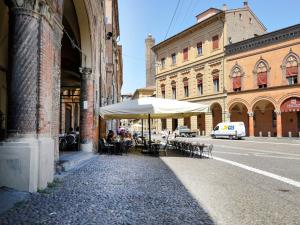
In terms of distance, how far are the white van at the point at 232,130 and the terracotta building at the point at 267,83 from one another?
2.58 metres

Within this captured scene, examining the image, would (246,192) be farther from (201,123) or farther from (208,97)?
(201,123)

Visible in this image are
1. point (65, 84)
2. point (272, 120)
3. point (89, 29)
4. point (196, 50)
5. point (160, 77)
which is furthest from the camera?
point (160, 77)

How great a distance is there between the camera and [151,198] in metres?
5.16

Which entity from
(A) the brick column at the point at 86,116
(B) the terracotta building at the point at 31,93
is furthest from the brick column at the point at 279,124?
(B) the terracotta building at the point at 31,93

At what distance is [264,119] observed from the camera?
32.3m

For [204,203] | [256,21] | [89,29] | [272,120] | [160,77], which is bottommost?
[204,203]

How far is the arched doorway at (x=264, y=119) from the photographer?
103ft

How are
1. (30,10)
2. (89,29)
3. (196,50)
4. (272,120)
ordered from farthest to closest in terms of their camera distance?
(196,50) < (272,120) < (89,29) < (30,10)

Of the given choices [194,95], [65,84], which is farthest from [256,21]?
[65,84]

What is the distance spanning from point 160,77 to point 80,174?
39141mm

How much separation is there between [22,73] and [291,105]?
27.6 meters

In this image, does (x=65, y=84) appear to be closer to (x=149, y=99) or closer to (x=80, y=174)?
(x=149, y=99)

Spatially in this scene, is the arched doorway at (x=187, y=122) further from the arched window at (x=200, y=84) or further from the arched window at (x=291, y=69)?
the arched window at (x=291, y=69)

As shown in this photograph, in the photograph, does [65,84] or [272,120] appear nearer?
[65,84]
